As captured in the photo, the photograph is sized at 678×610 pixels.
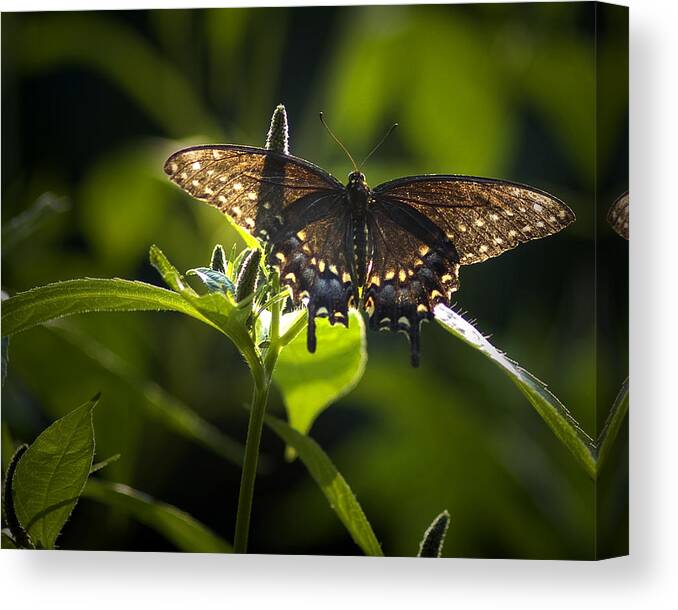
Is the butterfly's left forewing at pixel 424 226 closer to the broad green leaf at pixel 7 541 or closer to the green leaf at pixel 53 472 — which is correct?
the green leaf at pixel 53 472

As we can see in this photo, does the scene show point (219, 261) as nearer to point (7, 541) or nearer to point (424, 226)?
point (424, 226)

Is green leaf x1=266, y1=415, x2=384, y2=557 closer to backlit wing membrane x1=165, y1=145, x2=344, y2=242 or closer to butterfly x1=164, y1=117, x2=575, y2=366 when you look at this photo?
butterfly x1=164, y1=117, x2=575, y2=366

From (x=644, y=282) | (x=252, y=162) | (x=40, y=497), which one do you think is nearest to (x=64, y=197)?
(x=252, y=162)

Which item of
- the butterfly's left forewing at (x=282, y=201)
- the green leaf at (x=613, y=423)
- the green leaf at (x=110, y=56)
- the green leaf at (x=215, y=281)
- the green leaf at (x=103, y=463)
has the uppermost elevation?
the green leaf at (x=110, y=56)

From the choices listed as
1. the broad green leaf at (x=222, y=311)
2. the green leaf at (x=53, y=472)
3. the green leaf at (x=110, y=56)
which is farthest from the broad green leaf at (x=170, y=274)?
the green leaf at (x=110, y=56)

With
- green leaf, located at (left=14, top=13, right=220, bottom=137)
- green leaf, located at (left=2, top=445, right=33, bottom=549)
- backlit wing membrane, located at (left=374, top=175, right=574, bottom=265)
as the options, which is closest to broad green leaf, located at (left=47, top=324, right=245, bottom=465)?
green leaf, located at (left=2, top=445, right=33, bottom=549)

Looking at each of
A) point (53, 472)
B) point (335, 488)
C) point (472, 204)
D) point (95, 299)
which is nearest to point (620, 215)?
point (472, 204)

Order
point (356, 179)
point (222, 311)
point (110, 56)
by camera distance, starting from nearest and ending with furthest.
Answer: point (222, 311), point (356, 179), point (110, 56)
